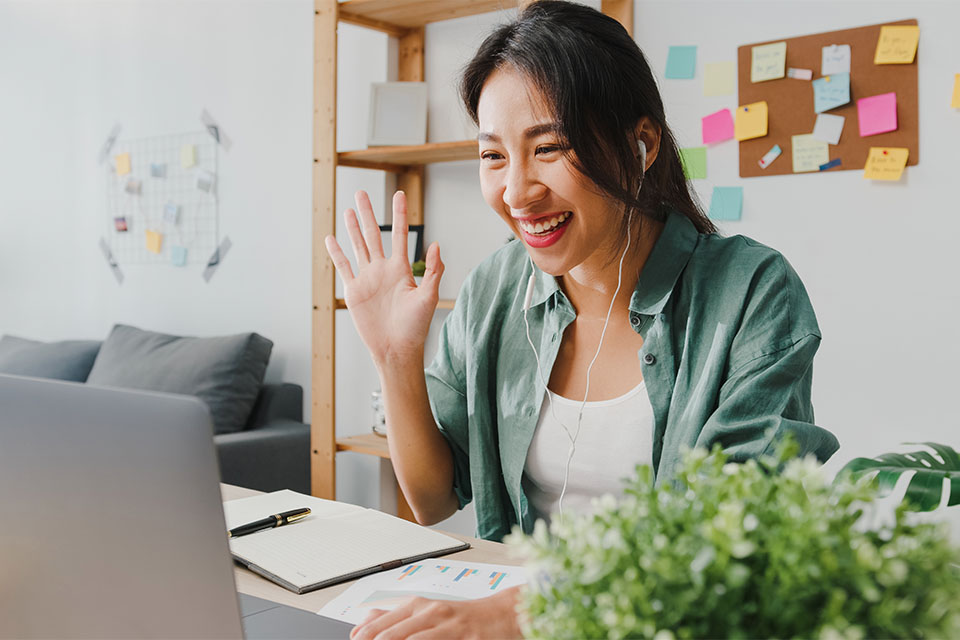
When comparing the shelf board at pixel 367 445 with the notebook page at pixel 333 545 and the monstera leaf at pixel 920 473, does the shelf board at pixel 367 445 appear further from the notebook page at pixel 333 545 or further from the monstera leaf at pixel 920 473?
the monstera leaf at pixel 920 473

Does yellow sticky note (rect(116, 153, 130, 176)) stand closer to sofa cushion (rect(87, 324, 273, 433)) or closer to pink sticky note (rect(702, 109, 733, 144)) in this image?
sofa cushion (rect(87, 324, 273, 433))

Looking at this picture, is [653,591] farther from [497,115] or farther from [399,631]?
[497,115]

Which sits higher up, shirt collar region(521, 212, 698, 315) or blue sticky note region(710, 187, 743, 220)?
blue sticky note region(710, 187, 743, 220)

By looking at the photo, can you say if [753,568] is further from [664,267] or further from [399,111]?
[399,111]

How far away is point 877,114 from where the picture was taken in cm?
208

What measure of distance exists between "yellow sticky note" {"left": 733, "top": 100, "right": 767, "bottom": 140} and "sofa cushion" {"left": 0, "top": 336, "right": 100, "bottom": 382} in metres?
2.55

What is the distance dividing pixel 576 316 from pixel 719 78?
1189 mm

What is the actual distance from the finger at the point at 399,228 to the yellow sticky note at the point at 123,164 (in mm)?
2831

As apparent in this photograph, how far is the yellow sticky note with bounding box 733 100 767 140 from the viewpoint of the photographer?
2238 millimetres

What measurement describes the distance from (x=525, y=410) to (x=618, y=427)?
0.15 m

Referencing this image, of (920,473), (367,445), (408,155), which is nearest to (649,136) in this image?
(920,473)

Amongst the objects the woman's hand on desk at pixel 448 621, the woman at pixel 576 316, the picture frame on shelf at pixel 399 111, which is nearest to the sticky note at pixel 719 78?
the picture frame on shelf at pixel 399 111

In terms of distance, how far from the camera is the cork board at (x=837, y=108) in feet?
6.73

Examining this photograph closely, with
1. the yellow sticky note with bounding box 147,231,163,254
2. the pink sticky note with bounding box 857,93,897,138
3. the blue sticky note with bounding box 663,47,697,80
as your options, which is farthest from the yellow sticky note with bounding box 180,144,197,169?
the pink sticky note with bounding box 857,93,897,138
